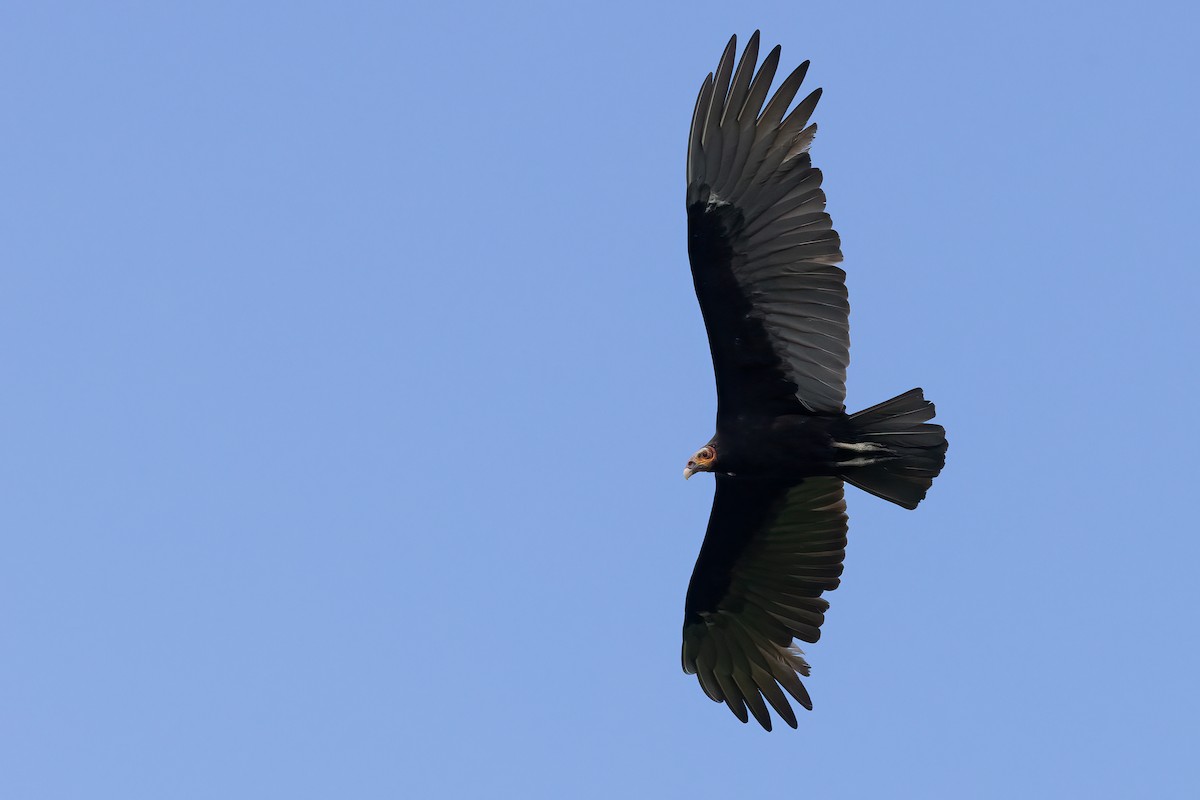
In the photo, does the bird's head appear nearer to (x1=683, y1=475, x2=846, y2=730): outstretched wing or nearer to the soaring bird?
the soaring bird

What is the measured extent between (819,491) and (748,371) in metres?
1.23

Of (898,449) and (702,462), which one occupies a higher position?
(702,462)

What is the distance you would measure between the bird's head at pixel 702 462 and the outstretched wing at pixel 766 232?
0.80 meters

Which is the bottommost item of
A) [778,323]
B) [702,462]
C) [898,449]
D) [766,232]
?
[898,449]

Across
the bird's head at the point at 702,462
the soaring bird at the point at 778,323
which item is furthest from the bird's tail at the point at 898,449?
the bird's head at the point at 702,462

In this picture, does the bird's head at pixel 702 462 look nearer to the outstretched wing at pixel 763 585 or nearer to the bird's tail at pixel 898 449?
the outstretched wing at pixel 763 585

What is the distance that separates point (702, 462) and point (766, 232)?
5.79 feet

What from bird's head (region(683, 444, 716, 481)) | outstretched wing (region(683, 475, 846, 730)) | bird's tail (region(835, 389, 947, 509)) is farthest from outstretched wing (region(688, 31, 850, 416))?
outstretched wing (region(683, 475, 846, 730))

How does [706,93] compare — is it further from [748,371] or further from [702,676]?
[702,676]

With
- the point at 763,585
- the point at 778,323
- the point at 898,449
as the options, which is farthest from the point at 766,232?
the point at 763,585

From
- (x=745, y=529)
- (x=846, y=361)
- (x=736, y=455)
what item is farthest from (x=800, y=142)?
(x=745, y=529)

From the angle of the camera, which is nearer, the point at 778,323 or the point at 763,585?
the point at 778,323

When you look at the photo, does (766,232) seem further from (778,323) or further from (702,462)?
(702,462)

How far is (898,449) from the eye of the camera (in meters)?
10.4
